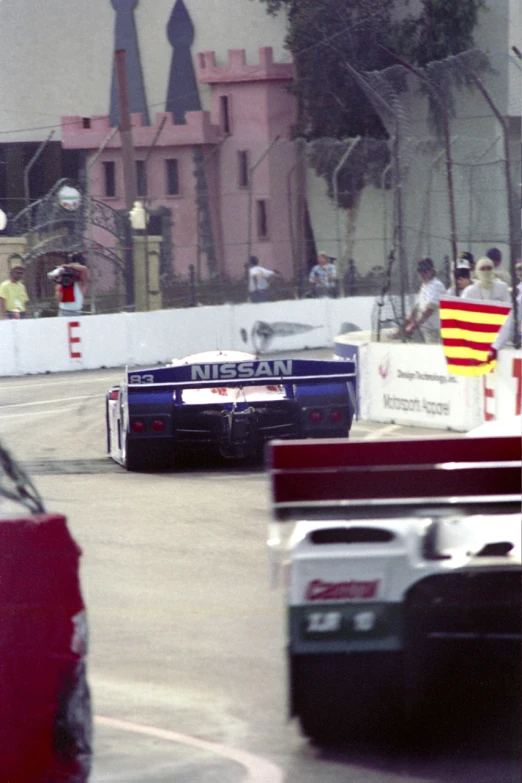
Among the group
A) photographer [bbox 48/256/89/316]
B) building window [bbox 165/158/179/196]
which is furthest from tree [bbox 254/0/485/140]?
photographer [bbox 48/256/89/316]

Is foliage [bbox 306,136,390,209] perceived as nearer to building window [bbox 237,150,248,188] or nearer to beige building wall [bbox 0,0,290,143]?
building window [bbox 237,150,248,188]

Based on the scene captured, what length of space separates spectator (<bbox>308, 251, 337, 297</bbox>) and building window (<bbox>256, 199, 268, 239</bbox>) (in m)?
0.23

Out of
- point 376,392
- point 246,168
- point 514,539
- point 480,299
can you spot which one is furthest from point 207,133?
point 376,392

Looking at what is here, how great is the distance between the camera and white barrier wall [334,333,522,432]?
512cm

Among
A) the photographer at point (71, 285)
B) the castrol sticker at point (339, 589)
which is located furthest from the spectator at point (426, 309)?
the castrol sticker at point (339, 589)

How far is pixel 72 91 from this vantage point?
298cm

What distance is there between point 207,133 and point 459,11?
0.62 meters

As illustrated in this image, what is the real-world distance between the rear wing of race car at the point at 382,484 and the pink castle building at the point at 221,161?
63 cm

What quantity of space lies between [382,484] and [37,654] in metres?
0.77

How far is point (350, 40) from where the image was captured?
2926 mm

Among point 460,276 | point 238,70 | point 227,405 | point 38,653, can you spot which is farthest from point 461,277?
point 38,653

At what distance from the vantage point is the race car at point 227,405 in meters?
4.75

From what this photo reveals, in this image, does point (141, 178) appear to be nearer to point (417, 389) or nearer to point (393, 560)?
point (393, 560)

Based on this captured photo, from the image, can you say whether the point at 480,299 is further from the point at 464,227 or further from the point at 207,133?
the point at 207,133
